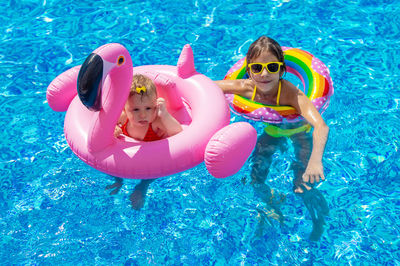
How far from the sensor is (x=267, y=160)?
493 centimetres

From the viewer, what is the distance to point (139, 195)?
4.56 meters

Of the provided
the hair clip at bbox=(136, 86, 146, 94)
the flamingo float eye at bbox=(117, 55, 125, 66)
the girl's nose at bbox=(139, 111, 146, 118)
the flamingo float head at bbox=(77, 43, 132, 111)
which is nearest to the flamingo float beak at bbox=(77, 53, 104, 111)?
the flamingo float head at bbox=(77, 43, 132, 111)

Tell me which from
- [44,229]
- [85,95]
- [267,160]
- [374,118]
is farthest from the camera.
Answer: [374,118]

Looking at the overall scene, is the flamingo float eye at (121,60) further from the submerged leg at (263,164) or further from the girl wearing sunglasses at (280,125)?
the submerged leg at (263,164)

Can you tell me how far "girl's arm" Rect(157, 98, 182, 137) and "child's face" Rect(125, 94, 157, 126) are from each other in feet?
0.19

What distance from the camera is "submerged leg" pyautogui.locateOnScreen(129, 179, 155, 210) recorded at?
15.0 ft

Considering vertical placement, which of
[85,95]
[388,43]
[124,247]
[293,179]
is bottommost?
[124,247]

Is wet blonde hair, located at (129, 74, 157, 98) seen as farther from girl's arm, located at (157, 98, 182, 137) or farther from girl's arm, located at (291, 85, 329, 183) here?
girl's arm, located at (291, 85, 329, 183)

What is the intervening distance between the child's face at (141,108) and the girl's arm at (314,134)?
4.55ft

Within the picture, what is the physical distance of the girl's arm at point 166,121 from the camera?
419 centimetres

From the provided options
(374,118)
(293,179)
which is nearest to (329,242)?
(293,179)

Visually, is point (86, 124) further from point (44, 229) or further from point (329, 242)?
point (329, 242)

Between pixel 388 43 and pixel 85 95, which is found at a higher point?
pixel 85 95

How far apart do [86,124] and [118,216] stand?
3.38ft
